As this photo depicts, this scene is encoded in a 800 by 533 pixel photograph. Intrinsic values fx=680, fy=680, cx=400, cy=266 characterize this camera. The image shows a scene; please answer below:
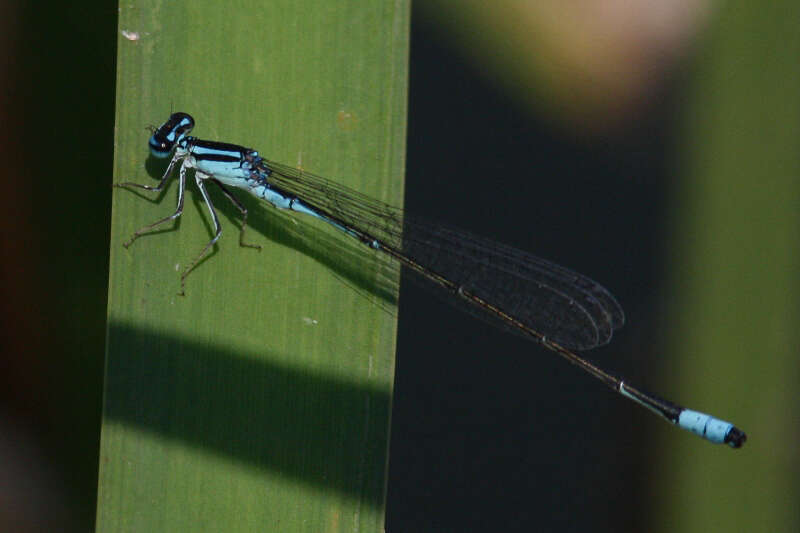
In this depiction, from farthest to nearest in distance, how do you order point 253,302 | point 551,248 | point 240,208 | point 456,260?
point 551,248 → point 456,260 → point 240,208 → point 253,302

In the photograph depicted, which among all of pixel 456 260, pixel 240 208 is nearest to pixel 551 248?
pixel 456 260

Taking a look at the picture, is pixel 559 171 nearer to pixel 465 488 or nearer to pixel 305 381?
pixel 465 488

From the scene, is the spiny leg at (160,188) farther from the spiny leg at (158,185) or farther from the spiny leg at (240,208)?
the spiny leg at (240,208)

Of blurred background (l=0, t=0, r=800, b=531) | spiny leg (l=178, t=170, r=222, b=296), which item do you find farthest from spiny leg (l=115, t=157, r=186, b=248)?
blurred background (l=0, t=0, r=800, b=531)

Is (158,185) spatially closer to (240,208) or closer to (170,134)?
(170,134)

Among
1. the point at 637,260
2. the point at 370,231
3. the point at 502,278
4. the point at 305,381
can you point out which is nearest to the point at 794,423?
the point at 502,278

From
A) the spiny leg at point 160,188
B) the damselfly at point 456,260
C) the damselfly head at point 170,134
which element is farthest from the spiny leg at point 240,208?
the damselfly head at point 170,134
